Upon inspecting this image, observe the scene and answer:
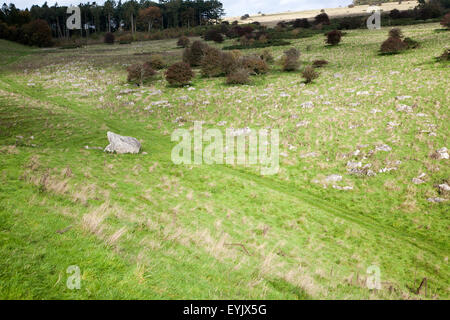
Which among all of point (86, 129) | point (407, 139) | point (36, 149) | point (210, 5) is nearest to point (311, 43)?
point (407, 139)

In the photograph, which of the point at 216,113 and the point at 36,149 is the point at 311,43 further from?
the point at 36,149

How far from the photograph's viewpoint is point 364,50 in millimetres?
43375

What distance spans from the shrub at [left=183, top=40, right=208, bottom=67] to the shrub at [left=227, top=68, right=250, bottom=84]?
12920 mm

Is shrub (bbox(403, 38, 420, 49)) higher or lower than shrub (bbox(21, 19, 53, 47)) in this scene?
lower

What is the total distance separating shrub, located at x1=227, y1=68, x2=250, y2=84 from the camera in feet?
116

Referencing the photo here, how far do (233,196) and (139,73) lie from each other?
31244 millimetres

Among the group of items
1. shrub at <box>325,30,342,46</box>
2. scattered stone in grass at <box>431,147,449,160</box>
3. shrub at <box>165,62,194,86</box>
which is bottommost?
scattered stone in grass at <box>431,147,449,160</box>

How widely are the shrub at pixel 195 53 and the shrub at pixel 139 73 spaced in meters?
9.79

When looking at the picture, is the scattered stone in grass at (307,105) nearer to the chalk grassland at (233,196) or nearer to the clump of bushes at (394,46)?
the chalk grassland at (233,196)

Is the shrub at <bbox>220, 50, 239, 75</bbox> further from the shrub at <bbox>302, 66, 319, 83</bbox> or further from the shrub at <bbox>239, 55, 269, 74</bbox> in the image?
the shrub at <bbox>302, 66, 319, 83</bbox>

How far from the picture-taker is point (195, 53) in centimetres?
4638

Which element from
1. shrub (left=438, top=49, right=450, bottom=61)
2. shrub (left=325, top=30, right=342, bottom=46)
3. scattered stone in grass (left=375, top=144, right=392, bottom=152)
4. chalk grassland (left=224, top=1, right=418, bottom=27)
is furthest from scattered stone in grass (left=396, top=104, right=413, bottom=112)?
chalk grassland (left=224, top=1, right=418, bottom=27)

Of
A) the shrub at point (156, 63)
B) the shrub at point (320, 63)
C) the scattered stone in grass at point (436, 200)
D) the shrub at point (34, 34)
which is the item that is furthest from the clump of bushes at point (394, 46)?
the shrub at point (34, 34)

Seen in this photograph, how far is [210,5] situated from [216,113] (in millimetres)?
131396
